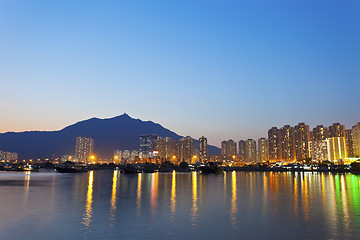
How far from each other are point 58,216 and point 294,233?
810 inches

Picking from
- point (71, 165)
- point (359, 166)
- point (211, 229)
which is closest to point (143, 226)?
point (211, 229)

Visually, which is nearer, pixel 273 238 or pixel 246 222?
pixel 273 238

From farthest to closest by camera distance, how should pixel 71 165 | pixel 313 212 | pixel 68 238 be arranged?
1. pixel 71 165
2. pixel 313 212
3. pixel 68 238

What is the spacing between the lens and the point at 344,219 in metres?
25.3

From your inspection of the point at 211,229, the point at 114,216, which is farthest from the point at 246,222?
the point at 114,216

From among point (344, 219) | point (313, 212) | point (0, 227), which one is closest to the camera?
point (0, 227)

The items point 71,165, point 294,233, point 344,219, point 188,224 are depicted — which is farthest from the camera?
point 71,165

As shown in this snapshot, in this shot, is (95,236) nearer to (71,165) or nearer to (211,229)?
(211,229)

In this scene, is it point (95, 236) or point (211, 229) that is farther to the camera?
point (211, 229)

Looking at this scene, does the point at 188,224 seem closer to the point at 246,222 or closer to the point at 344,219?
the point at 246,222

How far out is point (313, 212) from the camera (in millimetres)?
29078

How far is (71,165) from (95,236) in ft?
580

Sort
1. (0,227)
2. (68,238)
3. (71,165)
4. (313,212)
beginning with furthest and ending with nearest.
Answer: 1. (71,165)
2. (313,212)
3. (0,227)
4. (68,238)

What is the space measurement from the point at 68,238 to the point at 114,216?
754 cm
